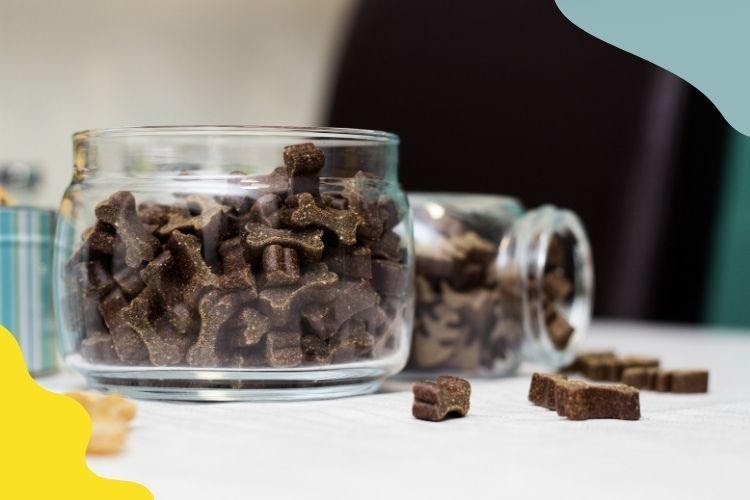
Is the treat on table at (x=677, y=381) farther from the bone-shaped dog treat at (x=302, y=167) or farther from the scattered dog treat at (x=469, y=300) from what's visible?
the bone-shaped dog treat at (x=302, y=167)

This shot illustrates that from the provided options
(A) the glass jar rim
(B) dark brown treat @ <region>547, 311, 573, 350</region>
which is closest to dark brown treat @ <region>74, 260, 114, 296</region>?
(A) the glass jar rim

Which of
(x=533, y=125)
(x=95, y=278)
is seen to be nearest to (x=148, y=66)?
(x=533, y=125)

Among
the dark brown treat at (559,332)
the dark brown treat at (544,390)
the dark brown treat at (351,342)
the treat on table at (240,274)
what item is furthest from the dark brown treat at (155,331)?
the dark brown treat at (559,332)

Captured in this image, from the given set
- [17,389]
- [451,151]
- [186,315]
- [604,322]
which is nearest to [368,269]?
[186,315]

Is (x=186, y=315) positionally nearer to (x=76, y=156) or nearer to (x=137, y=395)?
(x=137, y=395)

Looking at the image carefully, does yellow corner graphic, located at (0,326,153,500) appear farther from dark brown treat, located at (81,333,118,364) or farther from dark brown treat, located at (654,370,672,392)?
dark brown treat, located at (654,370,672,392)

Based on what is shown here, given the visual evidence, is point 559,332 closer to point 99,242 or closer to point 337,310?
point 337,310
